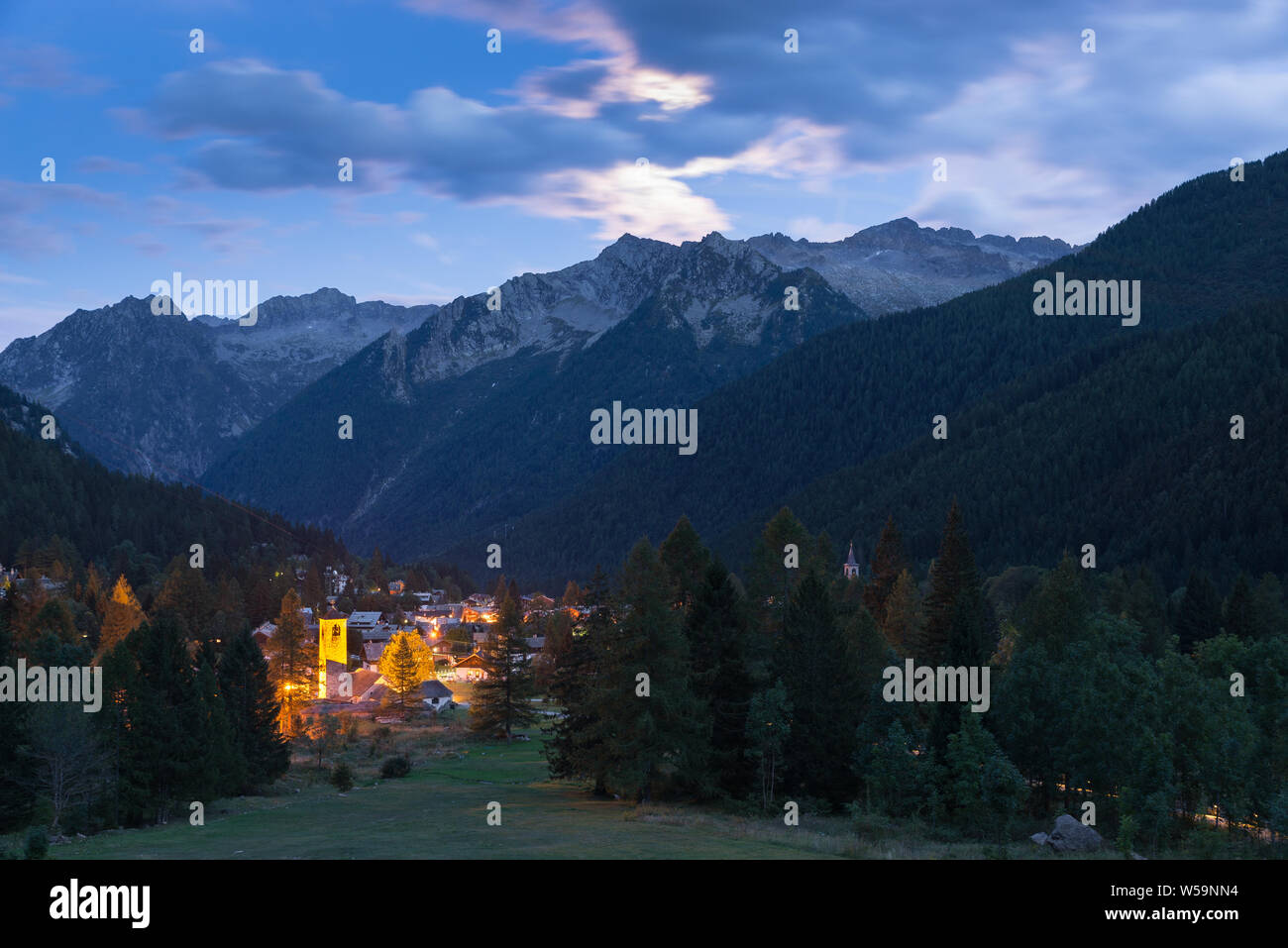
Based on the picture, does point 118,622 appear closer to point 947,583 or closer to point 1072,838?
point 947,583

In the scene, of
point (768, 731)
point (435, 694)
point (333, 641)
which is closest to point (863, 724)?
point (768, 731)

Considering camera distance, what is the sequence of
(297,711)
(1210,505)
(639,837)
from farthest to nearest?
(1210,505)
(297,711)
(639,837)

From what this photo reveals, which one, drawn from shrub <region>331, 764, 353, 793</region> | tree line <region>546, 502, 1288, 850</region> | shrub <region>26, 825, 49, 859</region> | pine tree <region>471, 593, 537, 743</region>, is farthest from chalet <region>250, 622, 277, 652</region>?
shrub <region>26, 825, 49, 859</region>

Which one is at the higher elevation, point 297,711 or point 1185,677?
point 1185,677

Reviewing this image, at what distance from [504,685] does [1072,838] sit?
62368mm

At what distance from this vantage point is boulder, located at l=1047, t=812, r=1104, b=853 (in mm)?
43938

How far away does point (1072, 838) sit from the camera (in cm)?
4444

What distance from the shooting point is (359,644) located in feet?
554

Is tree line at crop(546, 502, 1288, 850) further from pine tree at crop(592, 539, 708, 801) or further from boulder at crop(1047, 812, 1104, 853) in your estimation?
boulder at crop(1047, 812, 1104, 853)
